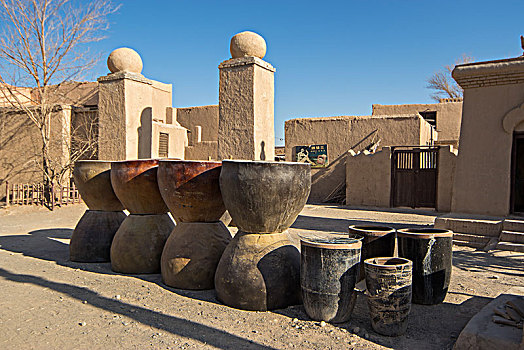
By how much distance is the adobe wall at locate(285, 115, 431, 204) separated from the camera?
13336mm

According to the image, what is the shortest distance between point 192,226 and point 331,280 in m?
1.58

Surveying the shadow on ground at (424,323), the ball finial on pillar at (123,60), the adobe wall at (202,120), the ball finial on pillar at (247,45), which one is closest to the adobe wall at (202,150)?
the adobe wall at (202,120)

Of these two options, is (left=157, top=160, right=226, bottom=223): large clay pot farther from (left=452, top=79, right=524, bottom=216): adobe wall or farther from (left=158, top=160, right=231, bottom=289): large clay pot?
(left=452, top=79, right=524, bottom=216): adobe wall

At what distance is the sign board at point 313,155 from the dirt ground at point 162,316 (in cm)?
930

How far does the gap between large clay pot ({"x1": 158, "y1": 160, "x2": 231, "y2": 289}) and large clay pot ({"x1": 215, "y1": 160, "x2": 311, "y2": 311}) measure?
34 cm

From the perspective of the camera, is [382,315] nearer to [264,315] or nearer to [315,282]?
[315,282]

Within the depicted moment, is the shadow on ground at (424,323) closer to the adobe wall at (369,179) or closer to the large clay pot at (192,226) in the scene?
the large clay pot at (192,226)

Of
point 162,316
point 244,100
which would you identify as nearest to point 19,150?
point 244,100

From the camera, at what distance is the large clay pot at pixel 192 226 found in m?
3.88

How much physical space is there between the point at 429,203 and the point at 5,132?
42.6ft

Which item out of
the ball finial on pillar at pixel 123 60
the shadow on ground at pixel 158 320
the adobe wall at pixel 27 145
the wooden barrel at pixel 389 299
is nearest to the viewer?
the shadow on ground at pixel 158 320

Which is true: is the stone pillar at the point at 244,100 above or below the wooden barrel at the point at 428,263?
above

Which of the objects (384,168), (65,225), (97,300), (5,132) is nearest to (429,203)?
(384,168)

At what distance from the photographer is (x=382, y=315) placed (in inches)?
113
